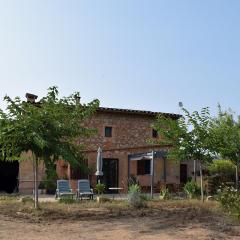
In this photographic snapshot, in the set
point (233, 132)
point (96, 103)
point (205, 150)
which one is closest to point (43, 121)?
point (96, 103)

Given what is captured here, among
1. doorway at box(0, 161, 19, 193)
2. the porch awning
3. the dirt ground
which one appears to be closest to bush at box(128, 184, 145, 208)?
the dirt ground

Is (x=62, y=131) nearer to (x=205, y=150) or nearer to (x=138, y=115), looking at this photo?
(x=205, y=150)

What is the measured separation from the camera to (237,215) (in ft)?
37.2

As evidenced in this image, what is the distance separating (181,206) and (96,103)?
4.40 metres

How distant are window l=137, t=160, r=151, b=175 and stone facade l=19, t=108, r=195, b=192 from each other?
0.36m

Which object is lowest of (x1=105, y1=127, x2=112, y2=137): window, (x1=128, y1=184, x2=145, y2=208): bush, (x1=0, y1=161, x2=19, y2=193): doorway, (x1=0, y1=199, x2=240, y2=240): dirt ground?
(x1=0, y1=199, x2=240, y2=240): dirt ground

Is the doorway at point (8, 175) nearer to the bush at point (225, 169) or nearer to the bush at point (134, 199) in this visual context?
the bush at point (225, 169)

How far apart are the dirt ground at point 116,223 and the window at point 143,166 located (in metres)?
14.3

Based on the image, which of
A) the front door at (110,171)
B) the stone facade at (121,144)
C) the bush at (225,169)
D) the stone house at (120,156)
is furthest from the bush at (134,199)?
the front door at (110,171)

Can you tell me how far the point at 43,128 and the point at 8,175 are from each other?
600 inches

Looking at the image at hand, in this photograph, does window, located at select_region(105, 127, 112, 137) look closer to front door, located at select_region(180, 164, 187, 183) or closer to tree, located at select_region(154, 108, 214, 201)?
front door, located at select_region(180, 164, 187, 183)

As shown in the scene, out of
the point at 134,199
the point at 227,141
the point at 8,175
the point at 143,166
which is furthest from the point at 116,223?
the point at 143,166

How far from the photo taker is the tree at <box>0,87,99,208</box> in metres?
13.7

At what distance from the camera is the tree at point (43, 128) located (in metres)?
13.7
